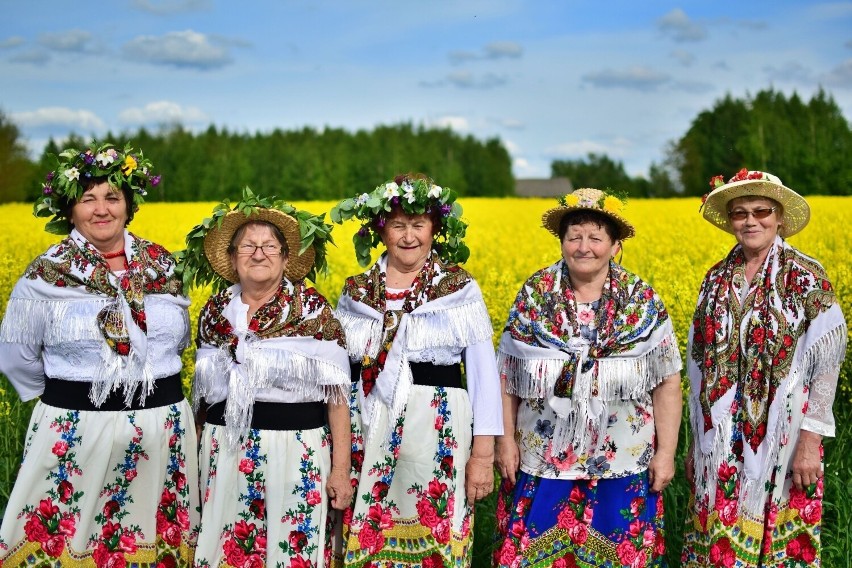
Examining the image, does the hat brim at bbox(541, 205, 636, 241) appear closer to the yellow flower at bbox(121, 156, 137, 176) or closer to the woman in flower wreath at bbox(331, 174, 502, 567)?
the woman in flower wreath at bbox(331, 174, 502, 567)

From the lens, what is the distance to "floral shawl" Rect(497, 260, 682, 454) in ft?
12.8

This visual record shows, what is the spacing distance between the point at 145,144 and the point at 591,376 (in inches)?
1494

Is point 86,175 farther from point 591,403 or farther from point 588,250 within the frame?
point 591,403

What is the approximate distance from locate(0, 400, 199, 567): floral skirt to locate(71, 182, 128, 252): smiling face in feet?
2.61

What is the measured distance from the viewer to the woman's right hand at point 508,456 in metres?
4.08

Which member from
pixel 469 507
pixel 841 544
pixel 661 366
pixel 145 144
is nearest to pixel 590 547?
pixel 469 507

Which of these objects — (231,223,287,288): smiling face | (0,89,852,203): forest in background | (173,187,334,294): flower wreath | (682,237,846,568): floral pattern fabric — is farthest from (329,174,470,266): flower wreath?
(0,89,852,203): forest in background

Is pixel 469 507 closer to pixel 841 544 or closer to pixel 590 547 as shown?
pixel 590 547

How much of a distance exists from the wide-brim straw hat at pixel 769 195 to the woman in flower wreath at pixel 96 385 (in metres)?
2.67

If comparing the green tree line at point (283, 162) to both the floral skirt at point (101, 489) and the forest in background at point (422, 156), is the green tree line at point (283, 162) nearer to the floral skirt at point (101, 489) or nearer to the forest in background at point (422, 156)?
the forest in background at point (422, 156)

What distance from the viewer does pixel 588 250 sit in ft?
12.8

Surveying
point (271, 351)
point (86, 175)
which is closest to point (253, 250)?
point (271, 351)

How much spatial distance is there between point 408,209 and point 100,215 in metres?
1.42

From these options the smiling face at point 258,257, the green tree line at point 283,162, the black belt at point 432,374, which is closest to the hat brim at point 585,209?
the black belt at point 432,374
